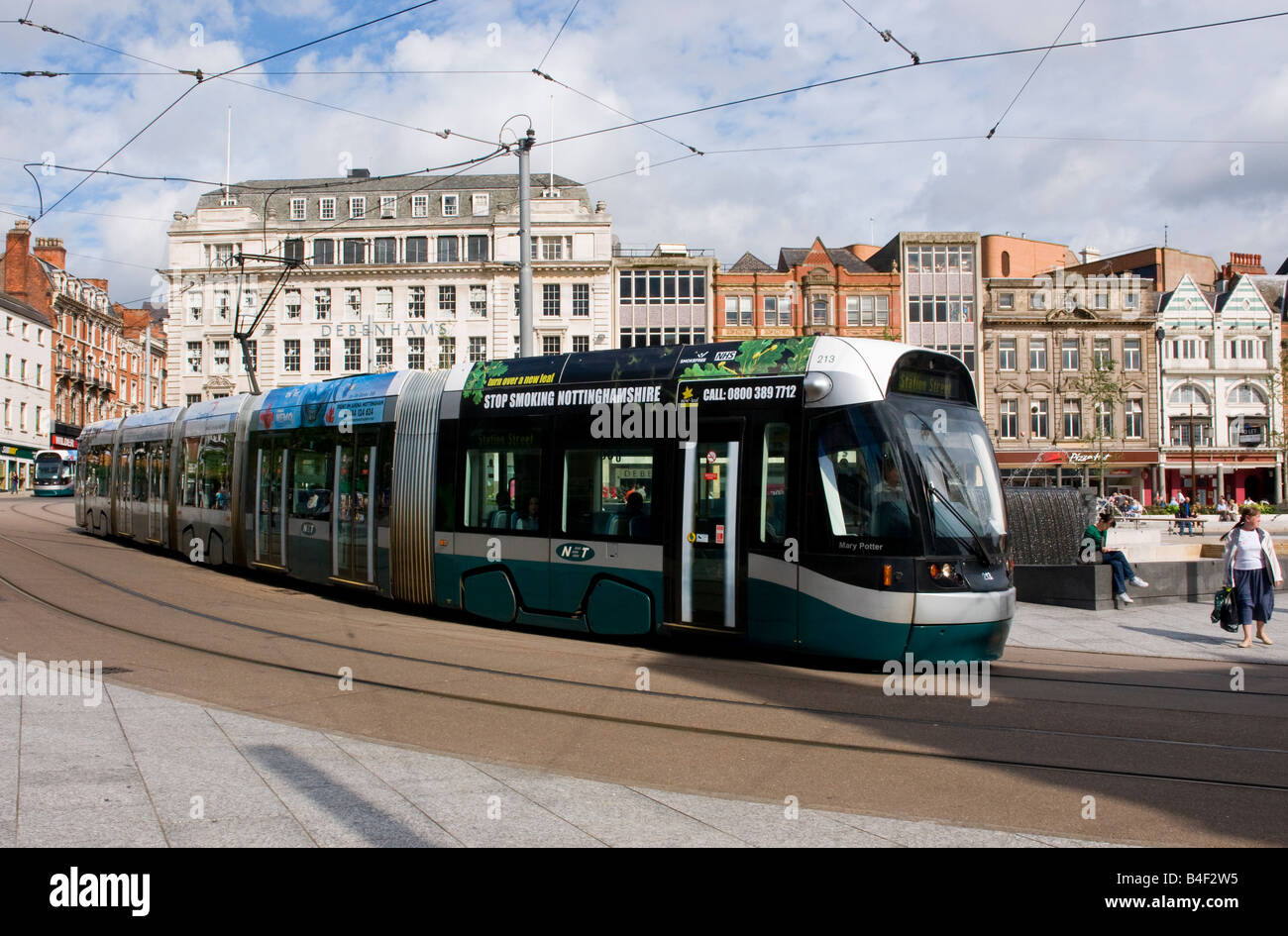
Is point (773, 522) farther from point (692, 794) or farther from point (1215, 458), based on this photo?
point (1215, 458)

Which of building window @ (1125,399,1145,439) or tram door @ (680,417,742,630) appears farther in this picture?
building window @ (1125,399,1145,439)

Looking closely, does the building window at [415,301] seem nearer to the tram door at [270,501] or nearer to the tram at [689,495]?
the tram door at [270,501]

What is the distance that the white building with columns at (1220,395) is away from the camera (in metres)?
64.2

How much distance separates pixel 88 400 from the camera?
84.7 metres

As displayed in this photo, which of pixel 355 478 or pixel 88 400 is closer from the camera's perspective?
pixel 355 478

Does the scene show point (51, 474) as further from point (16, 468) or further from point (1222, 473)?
point (1222, 473)

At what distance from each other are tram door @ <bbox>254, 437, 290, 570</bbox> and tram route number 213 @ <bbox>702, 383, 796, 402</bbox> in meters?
8.83

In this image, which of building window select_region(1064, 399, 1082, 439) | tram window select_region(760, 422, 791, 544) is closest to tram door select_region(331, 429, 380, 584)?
tram window select_region(760, 422, 791, 544)

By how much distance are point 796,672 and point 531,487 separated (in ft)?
12.9

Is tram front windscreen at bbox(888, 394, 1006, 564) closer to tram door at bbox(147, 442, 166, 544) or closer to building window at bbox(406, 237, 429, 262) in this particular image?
tram door at bbox(147, 442, 166, 544)

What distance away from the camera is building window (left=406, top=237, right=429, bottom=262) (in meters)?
62.9

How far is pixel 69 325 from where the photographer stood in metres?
79.8
